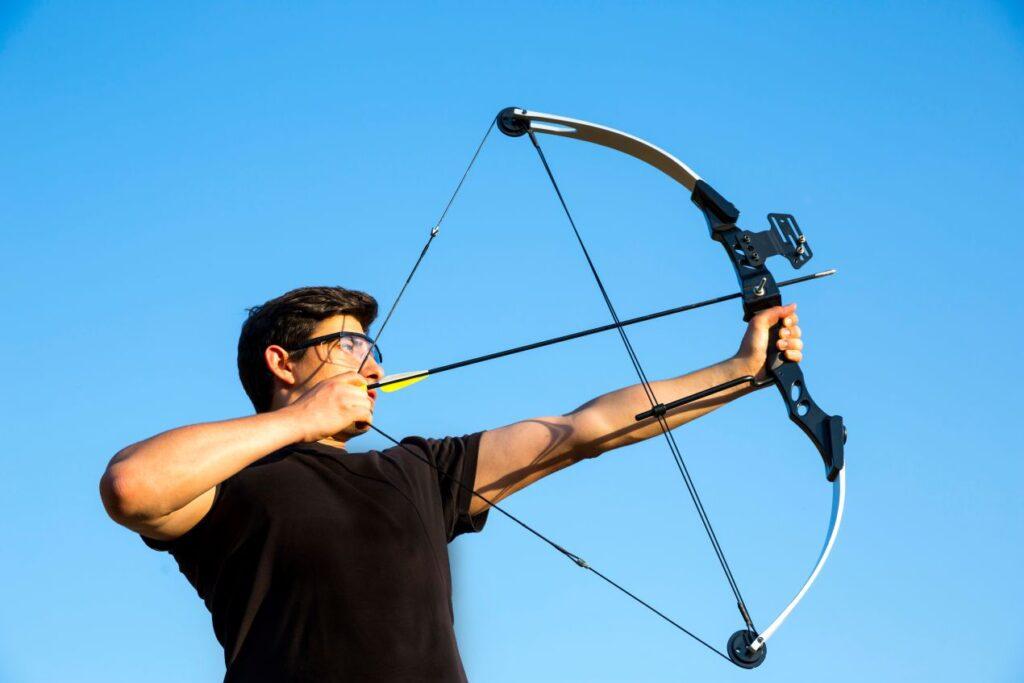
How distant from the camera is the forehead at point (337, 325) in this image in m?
2.82

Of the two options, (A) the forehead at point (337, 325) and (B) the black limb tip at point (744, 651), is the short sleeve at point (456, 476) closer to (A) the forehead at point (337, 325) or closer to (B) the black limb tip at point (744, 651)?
A: (A) the forehead at point (337, 325)

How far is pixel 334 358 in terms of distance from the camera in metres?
2.79

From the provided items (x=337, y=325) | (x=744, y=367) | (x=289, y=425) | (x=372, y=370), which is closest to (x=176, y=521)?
(x=289, y=425)

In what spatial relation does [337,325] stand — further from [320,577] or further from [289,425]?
[320,577]

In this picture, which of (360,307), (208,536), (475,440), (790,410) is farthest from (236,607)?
(790,410)

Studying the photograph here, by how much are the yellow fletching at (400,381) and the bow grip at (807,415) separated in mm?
804

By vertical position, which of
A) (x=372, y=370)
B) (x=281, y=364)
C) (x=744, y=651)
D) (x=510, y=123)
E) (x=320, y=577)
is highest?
(x=510, y=123)

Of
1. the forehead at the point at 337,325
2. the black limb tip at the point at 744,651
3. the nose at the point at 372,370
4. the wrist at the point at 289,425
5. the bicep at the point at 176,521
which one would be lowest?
the black limb tip at the point at 744,651

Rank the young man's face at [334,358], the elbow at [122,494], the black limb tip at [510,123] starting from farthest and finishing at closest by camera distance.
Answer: the black limb tip at [510,123] < the young man's face at [334,358] < the elbow at [122,494]

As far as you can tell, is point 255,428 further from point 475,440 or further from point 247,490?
point 475,440

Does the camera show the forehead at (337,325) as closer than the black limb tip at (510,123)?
Yes

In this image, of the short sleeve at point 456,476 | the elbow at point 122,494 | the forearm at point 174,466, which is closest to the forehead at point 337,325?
the short sleeve at point 456,476

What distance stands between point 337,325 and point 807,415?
1140 mm

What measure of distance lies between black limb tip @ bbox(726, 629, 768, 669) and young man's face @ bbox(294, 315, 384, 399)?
0.97 m
